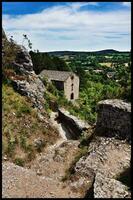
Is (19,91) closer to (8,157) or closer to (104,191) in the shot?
(8,157)

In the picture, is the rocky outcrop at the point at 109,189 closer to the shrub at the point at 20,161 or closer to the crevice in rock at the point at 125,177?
the crevice in rock at the point at 125,177

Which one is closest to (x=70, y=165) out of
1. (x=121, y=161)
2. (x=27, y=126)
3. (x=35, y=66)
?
(x=121, y=161)

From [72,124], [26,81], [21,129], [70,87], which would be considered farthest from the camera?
[70,87]

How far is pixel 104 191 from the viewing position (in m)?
10.3

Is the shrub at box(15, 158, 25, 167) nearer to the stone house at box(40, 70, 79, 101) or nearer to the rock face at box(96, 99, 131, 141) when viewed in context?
the rock face at box(96, 99, 131, 141)

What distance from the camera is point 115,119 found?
56.9 ft

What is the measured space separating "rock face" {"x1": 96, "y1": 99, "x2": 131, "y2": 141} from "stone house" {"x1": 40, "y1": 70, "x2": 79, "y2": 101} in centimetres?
2181

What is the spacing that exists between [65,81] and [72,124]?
17603 millimetres

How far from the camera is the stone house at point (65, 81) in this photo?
133 feet

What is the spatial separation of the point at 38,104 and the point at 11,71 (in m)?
2.96

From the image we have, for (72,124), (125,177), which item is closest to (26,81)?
(72,124)

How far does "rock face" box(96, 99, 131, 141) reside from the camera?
55.3 feet

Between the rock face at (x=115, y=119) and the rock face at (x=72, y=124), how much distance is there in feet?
14.0

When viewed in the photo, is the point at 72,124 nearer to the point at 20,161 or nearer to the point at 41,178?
the point at 20,161
